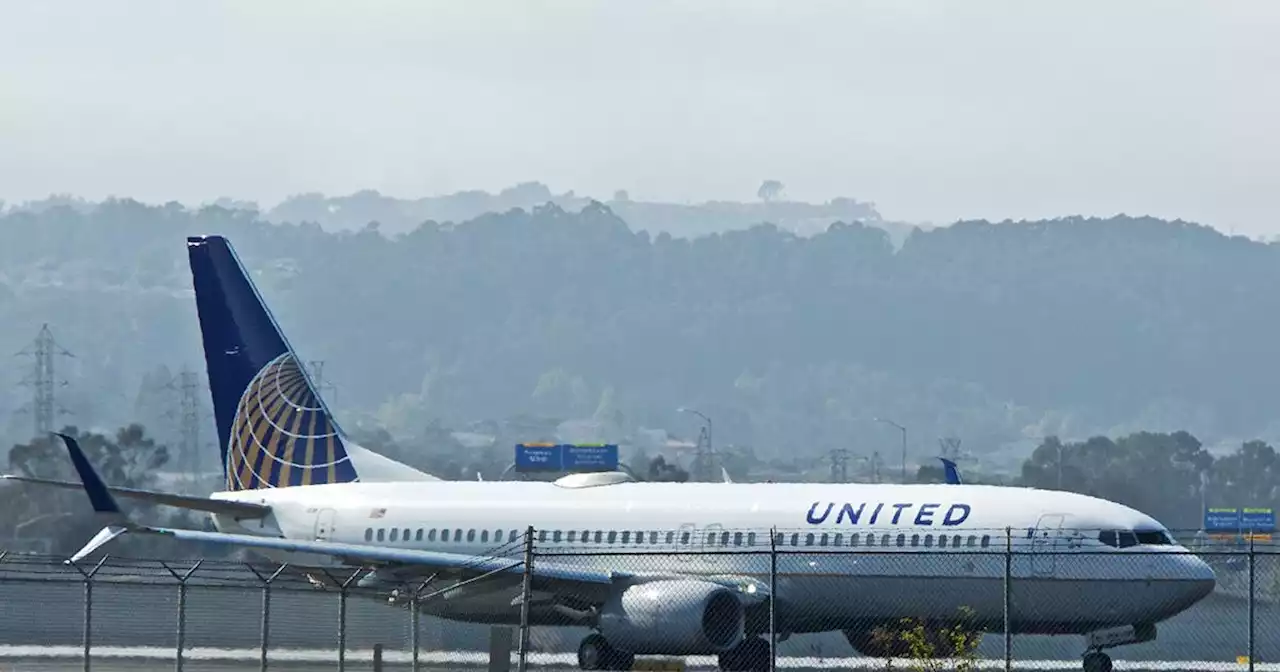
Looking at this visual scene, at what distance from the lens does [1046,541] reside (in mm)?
39469

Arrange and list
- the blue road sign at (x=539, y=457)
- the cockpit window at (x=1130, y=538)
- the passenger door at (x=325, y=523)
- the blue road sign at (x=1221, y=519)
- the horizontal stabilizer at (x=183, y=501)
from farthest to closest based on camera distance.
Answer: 1. the blue road sign at (x=1221, y=519)
2. the blue road sign at (x=539, y=457)
3. the passenger door at (x=325, y=523)
4. the horizontal stabilizer at (x=183, y=501)
5. the cockpit window at (x=1130, y=538)

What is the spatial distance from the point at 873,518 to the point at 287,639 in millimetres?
20190

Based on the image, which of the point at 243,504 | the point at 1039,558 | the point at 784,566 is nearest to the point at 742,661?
the point at 784,566

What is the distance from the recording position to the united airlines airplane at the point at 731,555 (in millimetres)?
39031

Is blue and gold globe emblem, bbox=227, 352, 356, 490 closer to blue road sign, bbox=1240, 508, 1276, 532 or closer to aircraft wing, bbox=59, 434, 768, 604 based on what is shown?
aircraft wing, bbox=59, 434, 768, 604

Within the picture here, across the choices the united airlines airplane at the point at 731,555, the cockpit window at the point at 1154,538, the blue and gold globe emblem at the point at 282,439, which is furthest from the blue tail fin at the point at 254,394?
the cockpit window at the point at 1154,538

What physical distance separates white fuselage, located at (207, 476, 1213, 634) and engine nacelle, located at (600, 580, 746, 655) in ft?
2.60

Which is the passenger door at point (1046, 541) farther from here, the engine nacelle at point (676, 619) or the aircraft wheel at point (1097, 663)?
the engine nacelle at point (676, 619)

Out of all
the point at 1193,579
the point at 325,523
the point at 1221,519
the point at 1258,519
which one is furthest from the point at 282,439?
the point at 1221,519

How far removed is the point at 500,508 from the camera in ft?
147

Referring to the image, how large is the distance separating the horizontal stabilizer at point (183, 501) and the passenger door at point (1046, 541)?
1620 cm

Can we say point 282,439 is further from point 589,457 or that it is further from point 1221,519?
point 1221,519

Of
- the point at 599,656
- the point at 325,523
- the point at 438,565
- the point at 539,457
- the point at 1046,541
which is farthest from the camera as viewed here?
the point at 539,457

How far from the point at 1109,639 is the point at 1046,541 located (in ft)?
6.75
